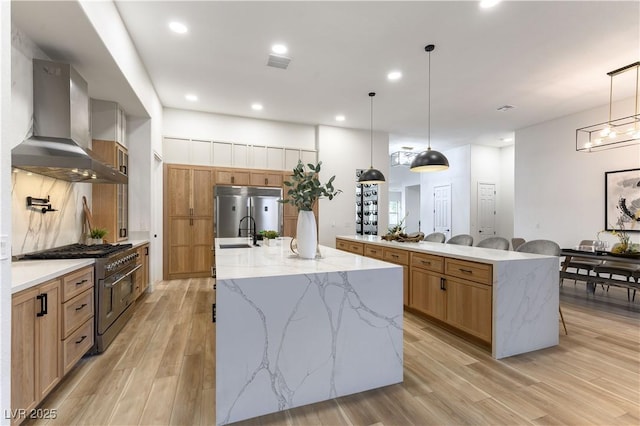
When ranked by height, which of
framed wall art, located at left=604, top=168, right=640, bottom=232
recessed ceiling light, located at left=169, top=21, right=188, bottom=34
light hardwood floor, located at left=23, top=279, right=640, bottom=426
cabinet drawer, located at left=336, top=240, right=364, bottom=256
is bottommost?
light hardwood floor, located at left=23, top=279, right=640, bottom=426

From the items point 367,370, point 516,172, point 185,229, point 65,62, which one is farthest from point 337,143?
point 367,370

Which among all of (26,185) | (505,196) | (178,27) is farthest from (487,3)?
(505,196)

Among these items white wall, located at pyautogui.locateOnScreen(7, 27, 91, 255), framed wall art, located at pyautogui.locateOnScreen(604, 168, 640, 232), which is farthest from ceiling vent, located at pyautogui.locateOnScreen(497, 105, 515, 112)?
white wall, located at pyautogui.locateOnScreen(7, 27, 91, 255)

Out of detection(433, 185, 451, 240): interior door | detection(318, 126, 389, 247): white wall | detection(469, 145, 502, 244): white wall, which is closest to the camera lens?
detection(318, 126, 389, 247): white wall

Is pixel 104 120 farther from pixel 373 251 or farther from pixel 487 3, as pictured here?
pixel 487 3

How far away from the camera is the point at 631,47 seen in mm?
3324

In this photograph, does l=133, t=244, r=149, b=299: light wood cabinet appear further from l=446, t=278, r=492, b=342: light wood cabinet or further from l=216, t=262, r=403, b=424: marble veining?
l=446, t=278, r=492, b=342: light wood cabinet

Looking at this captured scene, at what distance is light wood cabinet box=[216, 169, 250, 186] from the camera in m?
5.65

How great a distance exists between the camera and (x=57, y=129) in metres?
2.59

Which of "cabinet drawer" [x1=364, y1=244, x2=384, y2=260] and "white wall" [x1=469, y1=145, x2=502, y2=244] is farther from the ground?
"white wall" [x1=469, y1=145, x2=502, y2=244]

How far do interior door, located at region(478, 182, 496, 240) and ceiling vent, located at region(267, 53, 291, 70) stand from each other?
6.57 metres

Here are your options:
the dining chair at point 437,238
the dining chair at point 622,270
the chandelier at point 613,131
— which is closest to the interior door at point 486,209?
the chandelier at point 613,131

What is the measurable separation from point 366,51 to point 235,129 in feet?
10.9

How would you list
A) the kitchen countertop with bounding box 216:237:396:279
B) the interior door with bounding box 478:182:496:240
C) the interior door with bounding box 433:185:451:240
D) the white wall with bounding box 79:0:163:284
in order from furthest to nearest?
the interior door with bounding box 433:185:451:240, the interior door with bounding box 478:182:496:240, the white wall with bounding box 79:0:163:284, the kitchen countertop with bounding box 216:237:396:279
